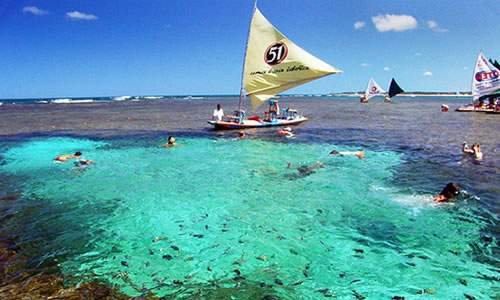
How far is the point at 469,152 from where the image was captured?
23172 mm

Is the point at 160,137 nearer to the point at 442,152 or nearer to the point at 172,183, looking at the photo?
the point at 172,183

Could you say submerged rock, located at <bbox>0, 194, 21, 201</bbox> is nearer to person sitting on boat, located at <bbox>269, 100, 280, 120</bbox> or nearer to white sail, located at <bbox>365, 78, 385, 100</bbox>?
person sitting on boat, located at <bbox>269, 100, 280, 120</bbox>

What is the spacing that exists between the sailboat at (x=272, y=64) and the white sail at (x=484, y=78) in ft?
116

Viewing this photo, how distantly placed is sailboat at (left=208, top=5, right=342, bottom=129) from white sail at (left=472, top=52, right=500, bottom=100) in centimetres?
3531

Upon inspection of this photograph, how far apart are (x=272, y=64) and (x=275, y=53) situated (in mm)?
897

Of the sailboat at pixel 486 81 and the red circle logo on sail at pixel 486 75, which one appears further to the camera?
the sailboat at pixel 486 81

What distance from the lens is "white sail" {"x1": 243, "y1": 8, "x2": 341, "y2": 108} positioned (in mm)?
28594

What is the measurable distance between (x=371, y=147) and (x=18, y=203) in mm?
22614

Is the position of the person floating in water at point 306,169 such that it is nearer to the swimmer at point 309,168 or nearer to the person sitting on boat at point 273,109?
the swimmer at point 309,168

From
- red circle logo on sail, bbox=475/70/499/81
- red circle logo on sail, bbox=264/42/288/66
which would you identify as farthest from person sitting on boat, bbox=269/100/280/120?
red circle logo on sail, bbox=475/70/499/81

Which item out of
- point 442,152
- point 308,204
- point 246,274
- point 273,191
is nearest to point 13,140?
point 273,191

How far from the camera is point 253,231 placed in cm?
1141

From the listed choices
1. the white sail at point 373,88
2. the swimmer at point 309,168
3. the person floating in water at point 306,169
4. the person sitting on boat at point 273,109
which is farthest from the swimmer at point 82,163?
the white sail at point 373,88

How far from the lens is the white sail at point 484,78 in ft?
166
